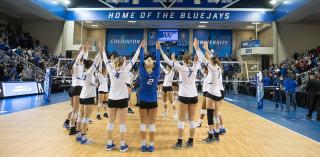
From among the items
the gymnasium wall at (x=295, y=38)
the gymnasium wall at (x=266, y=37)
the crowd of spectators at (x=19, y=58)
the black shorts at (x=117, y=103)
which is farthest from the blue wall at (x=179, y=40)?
the black shorts at (x=117, y=103)

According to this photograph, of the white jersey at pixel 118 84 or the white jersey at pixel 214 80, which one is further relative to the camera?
the white jersey at pixel 214 80

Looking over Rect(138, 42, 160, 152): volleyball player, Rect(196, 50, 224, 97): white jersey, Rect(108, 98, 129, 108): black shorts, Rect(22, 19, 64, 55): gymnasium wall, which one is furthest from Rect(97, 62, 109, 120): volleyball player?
Rect(22, 19, 64, 55): gymnasium wall

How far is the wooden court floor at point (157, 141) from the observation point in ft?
17.3

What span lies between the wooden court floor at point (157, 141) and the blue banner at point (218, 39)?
24259mm

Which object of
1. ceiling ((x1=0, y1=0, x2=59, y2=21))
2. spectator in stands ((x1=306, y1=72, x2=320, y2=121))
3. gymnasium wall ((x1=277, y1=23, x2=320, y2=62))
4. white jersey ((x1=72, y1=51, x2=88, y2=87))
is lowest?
spectator in stands ((x1=306, y1=72, x2=320, y2=121))

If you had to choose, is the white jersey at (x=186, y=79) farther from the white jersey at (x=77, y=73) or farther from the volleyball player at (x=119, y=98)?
the white jersey at (x=77, y=73)

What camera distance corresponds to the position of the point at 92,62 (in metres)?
6.05

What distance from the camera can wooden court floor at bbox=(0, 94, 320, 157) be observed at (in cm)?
526

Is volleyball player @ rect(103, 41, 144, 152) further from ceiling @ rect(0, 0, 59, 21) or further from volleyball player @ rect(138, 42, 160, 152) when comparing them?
ceiling @ rect(0, 0, 59, 21)

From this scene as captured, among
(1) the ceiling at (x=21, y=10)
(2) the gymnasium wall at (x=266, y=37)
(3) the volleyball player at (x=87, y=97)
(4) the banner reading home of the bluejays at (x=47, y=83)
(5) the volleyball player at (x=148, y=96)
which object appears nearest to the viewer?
(5) the volleyball player at (x=148, y=96)

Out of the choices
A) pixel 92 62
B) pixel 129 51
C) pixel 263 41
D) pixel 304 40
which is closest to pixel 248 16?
pixel 263 41

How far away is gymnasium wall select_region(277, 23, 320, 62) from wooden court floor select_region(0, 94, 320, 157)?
20.6 m

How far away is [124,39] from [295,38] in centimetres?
1932

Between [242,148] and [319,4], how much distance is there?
18.2m
